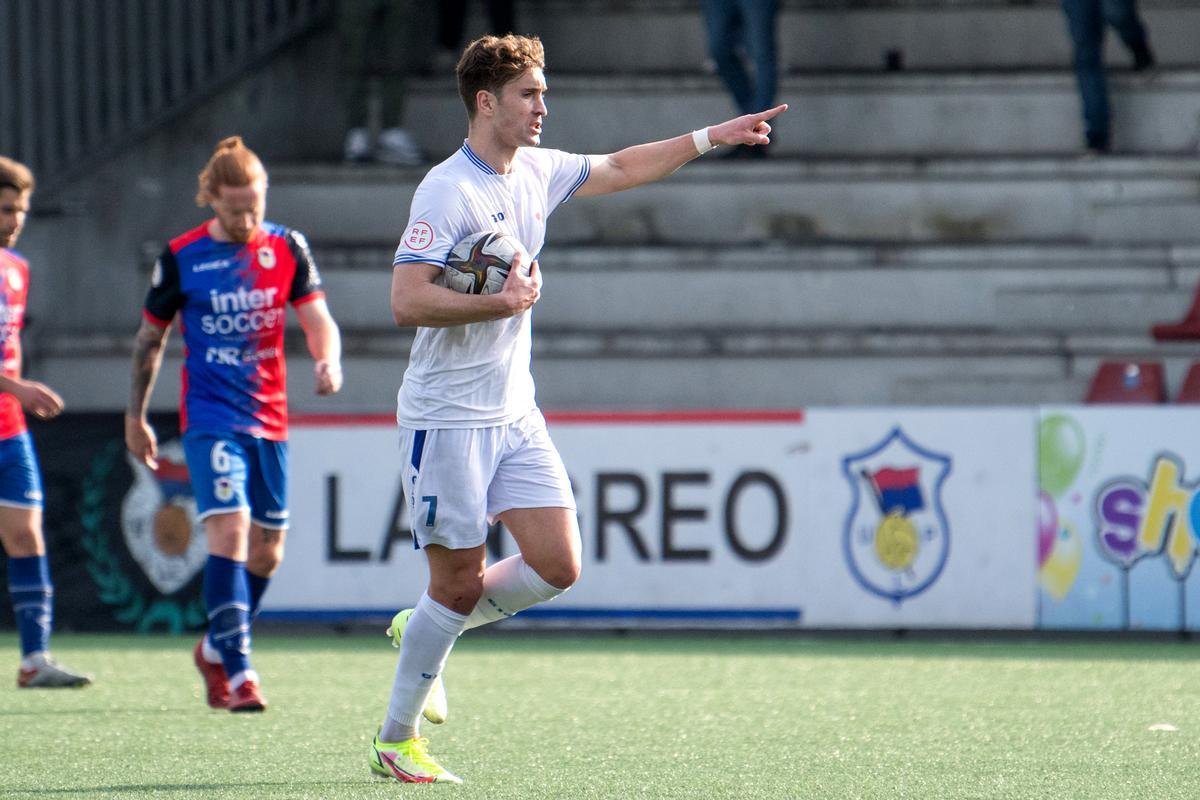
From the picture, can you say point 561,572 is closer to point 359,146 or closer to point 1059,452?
point 1059,452

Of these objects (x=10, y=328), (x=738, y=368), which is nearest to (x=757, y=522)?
(x=738, y=368)

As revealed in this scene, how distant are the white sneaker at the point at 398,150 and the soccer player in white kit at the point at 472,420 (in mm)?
8136

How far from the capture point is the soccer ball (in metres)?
5.01

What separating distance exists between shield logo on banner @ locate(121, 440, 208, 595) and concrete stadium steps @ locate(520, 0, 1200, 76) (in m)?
5.66

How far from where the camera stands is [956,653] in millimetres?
8961

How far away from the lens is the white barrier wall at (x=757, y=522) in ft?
31.7

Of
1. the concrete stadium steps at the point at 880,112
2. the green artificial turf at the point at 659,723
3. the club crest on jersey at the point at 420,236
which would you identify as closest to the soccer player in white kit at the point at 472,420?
the club crest on jersey at the point at 420,236

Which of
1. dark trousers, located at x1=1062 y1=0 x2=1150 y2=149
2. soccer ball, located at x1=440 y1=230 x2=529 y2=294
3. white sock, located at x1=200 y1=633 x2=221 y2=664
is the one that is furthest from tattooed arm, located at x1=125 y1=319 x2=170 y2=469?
dark trousers, located at x1=1062 y1=0 x2=1150 y2=149

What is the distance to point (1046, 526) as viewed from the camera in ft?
31.5

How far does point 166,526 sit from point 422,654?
5201 mm

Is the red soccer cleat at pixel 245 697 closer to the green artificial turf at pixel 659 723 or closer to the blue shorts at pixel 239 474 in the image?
the green artificial turf at pixel 659 723

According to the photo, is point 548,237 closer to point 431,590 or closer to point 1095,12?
point 1095,12

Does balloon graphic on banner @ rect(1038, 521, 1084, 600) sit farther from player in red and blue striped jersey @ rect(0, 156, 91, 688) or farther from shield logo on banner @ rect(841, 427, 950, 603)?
player in red and blue striped jersey @ rect(0, 156, 91, 688)

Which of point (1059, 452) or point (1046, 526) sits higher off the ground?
point (1059, 452)
